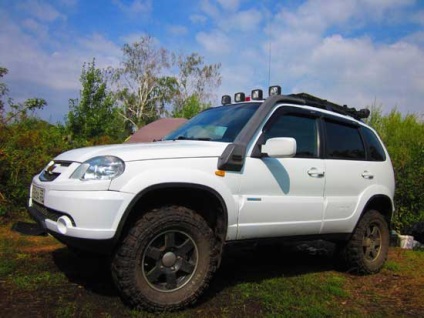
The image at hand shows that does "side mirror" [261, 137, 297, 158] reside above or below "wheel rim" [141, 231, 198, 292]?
above

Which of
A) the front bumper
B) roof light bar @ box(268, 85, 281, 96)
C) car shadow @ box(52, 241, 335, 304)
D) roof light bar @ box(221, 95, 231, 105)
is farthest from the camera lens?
roof light bar @ box(221, 95, 231, 105)

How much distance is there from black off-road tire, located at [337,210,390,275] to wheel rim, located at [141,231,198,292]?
2402 mm

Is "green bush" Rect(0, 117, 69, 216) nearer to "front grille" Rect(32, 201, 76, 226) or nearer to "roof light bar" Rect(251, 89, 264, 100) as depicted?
"front grille" Rect(32, 201, 76, 226)

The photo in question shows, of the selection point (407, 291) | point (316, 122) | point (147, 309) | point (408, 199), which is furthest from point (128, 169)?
point (408, 199)

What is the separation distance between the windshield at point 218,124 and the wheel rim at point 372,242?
227 centimetres

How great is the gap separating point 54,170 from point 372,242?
12.9 ft

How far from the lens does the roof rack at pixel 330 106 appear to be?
16.5 ft

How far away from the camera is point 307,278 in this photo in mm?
4949

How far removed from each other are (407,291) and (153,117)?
46.2 m

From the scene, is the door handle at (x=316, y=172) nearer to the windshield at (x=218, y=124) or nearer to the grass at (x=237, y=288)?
the windshield at (x=218, y=124)

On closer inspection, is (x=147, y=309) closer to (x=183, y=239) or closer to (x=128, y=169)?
(x=183, y=239)

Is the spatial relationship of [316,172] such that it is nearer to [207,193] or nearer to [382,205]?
[207,193]

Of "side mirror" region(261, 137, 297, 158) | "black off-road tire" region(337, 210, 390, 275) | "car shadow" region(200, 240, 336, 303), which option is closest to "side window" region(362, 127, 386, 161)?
"black off-road tire" region(337, 210, 390, 275)

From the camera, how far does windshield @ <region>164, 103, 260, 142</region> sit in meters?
4.34
